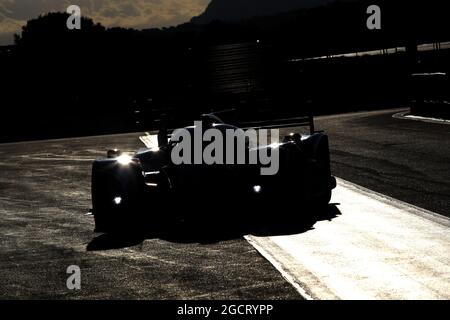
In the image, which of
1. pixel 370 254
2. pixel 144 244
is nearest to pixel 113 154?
pixel 144 244

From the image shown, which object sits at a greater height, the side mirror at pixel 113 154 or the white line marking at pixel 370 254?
the side mirror at pixel 113 154

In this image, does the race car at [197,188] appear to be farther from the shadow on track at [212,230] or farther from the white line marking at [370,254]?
the white line marking at [370,254]

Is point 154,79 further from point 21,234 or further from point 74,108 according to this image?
point 21,234

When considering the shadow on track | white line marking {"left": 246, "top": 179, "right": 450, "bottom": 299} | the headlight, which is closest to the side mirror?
the headlight

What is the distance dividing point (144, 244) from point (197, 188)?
1.18 metres

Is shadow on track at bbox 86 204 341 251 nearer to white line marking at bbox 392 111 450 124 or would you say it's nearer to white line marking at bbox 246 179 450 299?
white line marking at bbox 246 179 450 299

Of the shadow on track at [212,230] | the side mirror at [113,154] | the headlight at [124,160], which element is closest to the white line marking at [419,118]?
the shadow on track at [212,230]

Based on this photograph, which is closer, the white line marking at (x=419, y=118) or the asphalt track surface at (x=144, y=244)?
the asphalt track surface at (x=144, y=244)

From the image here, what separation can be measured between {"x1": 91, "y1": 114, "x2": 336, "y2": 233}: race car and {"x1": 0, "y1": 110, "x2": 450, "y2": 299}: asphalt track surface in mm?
453

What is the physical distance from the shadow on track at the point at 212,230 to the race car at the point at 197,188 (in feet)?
0.34

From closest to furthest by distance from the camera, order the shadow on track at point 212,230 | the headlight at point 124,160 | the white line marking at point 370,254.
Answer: the white line marking at point 370,254 < the shadow on track at point 212,230 < the headlight at point 124,160

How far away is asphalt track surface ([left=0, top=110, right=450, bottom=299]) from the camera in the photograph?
931 centimetres

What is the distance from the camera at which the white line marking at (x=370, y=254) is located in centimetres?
877
